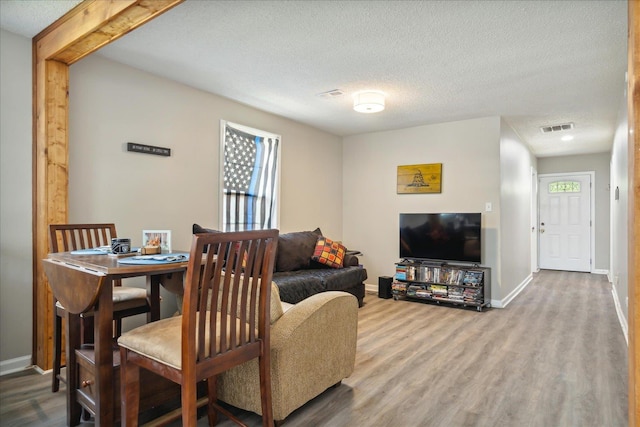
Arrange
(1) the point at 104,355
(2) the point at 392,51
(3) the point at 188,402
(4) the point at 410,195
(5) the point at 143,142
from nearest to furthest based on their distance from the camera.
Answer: (3) the point at 188,402 < (1) the point at 104,355 < (2) the point at 392,51 < (5) the point at 143,142 < (4) the point at 410,195

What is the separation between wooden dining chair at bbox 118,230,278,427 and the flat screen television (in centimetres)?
344

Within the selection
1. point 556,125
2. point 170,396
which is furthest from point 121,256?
point 556,125

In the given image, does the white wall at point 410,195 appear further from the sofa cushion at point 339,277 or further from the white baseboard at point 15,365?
the white baseboard at point 15,365

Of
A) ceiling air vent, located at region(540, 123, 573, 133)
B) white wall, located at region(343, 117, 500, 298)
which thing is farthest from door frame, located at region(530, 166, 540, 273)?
white wall, located at region(343, 117, 500, 298)

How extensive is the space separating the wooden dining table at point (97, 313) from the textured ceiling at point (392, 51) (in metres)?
1.61

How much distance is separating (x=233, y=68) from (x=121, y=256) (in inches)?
78.2

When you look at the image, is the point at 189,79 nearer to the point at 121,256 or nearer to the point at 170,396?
the point at 121,256

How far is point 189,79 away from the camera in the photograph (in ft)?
11.4

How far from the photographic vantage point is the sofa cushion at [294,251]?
13.7ft

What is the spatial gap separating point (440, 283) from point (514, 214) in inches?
67.9

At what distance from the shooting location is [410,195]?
17.3 ft

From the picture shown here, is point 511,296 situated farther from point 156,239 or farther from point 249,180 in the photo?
point 156,239

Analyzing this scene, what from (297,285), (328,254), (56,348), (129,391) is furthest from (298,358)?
(328,254)

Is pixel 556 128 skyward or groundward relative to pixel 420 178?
skyward
